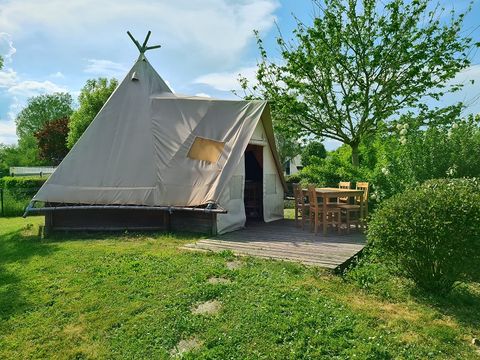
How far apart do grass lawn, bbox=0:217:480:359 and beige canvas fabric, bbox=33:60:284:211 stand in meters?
2.75

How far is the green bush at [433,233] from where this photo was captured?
163 inches

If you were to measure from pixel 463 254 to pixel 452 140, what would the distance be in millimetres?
3964

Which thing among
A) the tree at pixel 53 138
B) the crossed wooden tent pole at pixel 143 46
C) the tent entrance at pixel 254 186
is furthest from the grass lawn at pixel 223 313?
the tree at pixel 53 138

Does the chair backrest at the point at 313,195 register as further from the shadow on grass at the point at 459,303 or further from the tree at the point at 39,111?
the tree at the point at 39,111

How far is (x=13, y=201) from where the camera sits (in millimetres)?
14914

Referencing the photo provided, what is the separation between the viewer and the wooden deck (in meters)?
5.82

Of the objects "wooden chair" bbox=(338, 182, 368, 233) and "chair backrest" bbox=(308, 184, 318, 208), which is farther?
"wooden chair" bbox=(338, 182, 368, 233)

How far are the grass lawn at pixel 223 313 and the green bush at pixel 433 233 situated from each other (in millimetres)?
308

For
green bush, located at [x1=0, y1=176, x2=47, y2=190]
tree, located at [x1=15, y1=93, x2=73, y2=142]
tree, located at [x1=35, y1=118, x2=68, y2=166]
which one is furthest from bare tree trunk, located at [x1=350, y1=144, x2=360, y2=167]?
tree, located at [x1=15, y1=93, x2=73, y2=142]

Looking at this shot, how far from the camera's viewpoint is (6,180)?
17.9 metres

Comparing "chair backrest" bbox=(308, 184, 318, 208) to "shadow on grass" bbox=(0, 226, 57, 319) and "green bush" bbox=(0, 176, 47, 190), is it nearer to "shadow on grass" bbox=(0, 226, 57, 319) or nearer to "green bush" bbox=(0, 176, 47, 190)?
"shadow on grass" bbox=(0, 226, 57, 319)

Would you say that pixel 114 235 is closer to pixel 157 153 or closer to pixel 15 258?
pixel 15 258

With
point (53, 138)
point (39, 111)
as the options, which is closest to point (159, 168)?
point (53, 138)

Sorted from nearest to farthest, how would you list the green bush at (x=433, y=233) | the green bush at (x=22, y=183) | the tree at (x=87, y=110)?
the green bush at (x=433, y=233)
the green bush at (x=22, y=183)
the tree at (x=87, y=110)
